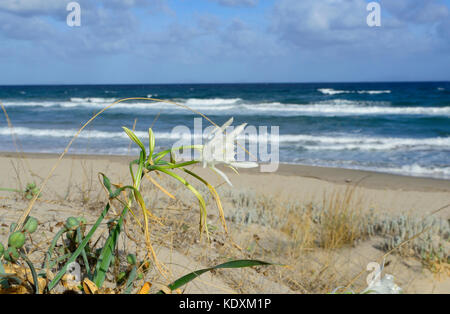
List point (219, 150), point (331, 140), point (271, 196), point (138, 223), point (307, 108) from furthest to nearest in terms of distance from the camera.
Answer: point (307, 108), point (331, 140), point (271, 196), point (138, 223), point (219, 150)

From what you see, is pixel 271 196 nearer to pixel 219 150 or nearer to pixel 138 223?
pixel 138 223

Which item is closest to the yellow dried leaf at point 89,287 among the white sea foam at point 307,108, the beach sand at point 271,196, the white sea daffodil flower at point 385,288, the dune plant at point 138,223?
the dune plant at point 138,223

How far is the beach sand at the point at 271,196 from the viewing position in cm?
224

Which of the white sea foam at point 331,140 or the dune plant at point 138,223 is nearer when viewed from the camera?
the dune plant at point 138,223

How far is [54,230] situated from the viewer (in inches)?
80.2

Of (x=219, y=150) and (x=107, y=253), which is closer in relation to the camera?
(x=219, y=150)

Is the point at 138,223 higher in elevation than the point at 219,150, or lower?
lower

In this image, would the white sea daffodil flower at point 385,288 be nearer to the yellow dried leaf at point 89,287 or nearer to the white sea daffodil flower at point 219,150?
the white sea daffodil flower at point 219,150

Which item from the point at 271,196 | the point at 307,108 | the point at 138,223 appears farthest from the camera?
the point at 307,108

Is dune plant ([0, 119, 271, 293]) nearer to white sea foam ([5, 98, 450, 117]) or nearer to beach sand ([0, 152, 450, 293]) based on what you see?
beach sand ([0, 152, 450, 293])

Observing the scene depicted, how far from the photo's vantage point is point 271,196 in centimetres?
464

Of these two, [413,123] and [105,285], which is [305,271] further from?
[413,123]

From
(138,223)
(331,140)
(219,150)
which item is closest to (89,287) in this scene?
(138,223)

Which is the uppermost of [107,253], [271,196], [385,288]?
[107,253]
